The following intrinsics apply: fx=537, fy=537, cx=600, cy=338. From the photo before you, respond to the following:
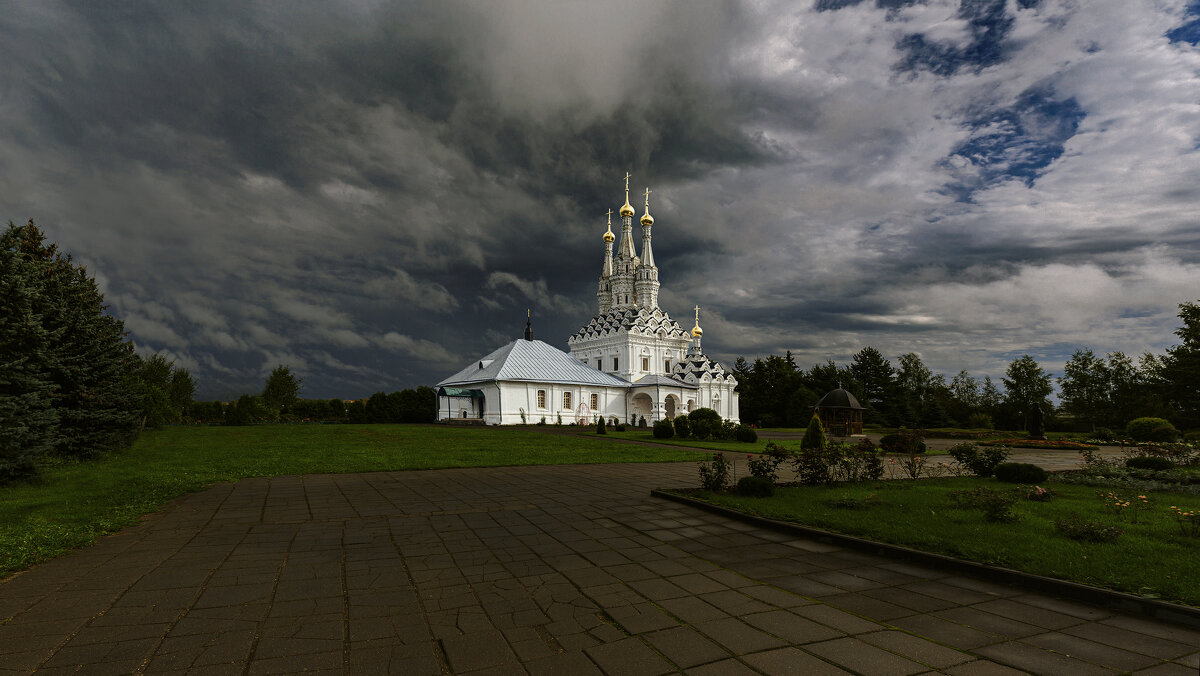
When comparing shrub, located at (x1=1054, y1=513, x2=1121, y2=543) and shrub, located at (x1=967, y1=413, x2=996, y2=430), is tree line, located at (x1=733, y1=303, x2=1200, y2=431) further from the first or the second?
shrub, located at (x1=1054, y1=513, x2=1121, y2=543)

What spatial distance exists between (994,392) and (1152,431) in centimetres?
4427

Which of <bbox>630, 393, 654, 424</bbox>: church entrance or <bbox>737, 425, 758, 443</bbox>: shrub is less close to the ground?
<bbox>630, 393, 654, 424</bbox>: church entrance

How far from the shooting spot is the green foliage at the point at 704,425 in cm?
2938

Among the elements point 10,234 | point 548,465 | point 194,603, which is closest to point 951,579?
point 194,603

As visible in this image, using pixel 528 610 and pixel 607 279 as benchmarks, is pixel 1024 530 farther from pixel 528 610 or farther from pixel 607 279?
pixel 607 279

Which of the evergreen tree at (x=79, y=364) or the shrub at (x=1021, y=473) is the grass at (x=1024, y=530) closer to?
the shrub at (x=1021, y=473)

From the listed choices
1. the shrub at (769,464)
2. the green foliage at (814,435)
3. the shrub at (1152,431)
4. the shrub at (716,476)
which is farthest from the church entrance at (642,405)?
the shrub at (716,476)

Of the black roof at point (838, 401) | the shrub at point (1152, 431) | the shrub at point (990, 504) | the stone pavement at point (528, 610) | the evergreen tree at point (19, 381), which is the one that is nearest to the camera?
the stone pavement at point (528, 610)

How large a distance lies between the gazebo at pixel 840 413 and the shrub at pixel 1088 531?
105 feet

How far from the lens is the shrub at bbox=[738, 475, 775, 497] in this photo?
385 inches

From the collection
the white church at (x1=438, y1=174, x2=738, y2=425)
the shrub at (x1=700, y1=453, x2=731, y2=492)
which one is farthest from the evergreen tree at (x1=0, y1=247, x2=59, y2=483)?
the white church at (x1=438, y1=174, x2=738, y2=425)

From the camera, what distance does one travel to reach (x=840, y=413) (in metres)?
38.8

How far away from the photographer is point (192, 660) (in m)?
3.58

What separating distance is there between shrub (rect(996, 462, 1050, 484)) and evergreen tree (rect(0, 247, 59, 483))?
19.7m
